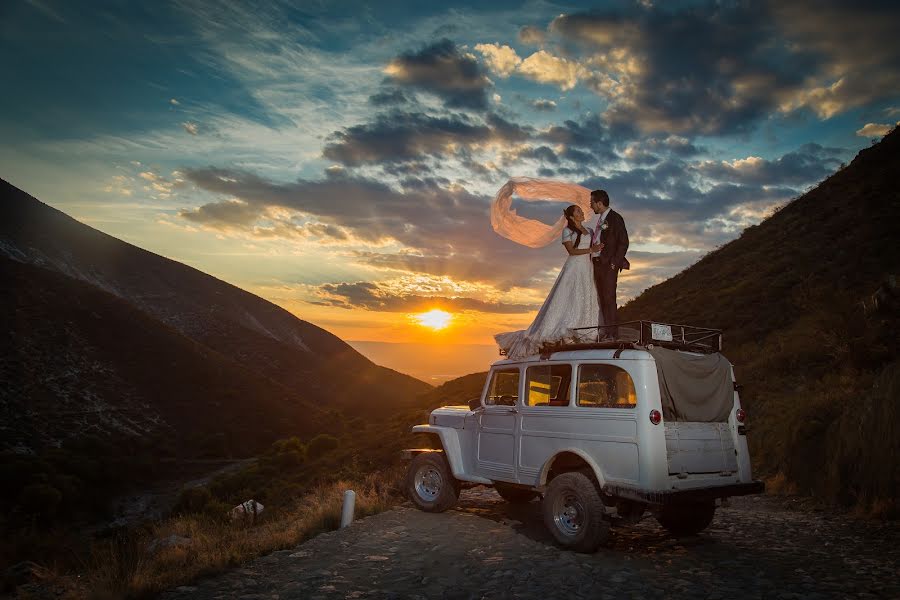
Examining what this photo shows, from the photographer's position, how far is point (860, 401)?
11406 millimetres

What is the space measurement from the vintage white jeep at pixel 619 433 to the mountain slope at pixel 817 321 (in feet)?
12.5

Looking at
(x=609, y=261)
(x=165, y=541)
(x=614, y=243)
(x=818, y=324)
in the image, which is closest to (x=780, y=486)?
(x=609, y=261)

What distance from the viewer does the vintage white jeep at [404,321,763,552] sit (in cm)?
700

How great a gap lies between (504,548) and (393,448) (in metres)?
31.0

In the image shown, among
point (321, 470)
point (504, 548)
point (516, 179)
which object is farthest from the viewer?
point (321, 470)

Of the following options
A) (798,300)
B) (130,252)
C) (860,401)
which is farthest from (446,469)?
(130,252)

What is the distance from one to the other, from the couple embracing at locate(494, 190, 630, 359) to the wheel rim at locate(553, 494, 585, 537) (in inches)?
91.8

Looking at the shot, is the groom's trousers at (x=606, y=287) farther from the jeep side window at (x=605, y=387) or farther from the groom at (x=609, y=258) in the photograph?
the jeep side window at (x=605, y=387)

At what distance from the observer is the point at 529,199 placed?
35.7 ft

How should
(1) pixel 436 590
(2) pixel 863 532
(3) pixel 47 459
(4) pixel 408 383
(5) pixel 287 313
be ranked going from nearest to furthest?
(1) pixel 436 590
(2) pixel 863 532
(3) pixel 47 459
(4) pixel 408 383
(5) pixel 287 313

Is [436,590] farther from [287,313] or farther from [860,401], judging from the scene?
[287,313]

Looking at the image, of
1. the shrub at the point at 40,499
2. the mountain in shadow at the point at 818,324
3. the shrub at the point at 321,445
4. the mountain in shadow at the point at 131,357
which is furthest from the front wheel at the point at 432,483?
the mountain in shadow at the point at 131,357

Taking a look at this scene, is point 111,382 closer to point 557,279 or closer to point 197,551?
point 197,551

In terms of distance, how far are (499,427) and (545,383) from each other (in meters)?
1.05
